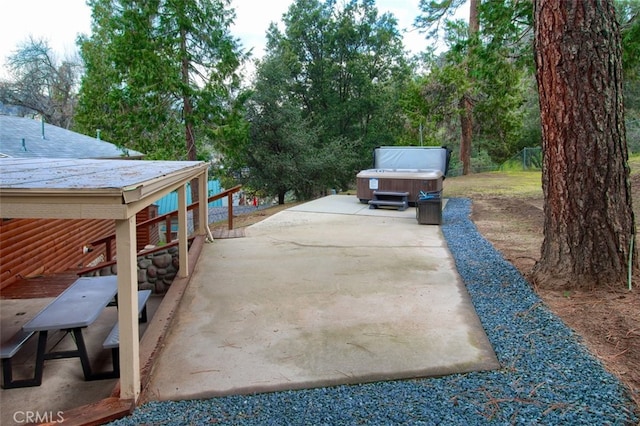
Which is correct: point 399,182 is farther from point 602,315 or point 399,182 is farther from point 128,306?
point 128,306

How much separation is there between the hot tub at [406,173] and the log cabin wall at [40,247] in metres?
5.98

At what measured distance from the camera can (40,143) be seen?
8.95 meters

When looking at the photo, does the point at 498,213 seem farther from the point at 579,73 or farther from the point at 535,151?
the point at 535,151

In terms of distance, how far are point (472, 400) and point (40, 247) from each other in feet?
21.7

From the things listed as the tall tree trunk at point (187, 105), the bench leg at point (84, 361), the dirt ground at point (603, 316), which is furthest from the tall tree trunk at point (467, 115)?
the bench leg at point (84, 361)

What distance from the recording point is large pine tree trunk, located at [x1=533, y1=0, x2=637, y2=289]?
345 centimetres

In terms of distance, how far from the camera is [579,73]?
3.47 meters

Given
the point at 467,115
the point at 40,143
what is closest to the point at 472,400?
the point at 40,143

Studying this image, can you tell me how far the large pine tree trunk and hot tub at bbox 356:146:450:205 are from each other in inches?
235

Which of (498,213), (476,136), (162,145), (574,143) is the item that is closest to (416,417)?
(574,143)

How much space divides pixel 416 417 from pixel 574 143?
8.65 feet

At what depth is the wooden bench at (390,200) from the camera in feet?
31.3

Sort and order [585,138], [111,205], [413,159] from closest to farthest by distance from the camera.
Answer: [111,205]
[585,138]
[413,159]

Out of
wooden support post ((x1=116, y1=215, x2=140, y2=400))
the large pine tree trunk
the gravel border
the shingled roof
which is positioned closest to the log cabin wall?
the shingled roof
